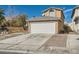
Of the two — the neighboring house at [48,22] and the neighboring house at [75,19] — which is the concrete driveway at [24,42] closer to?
the neighboring house at [48,22]

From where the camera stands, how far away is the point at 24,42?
4.02 m

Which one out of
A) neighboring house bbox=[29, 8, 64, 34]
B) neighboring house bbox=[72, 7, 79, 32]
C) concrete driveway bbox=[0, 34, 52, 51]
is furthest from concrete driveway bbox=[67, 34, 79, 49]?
concrete driveway bbox=[0, 34, 52, 51]

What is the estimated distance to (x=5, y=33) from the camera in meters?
4.04

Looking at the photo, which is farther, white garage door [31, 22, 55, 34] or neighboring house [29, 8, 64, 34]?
white garage door [31, 22, 55, 34]

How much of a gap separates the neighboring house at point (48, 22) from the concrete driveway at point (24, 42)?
0.12 meters

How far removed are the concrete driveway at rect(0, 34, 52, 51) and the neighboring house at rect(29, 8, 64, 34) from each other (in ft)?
0.38

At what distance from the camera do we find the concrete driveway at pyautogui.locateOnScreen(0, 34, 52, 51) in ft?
12.9

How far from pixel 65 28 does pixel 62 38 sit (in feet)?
0.65

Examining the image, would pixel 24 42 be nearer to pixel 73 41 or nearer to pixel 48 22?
pixel 48 22

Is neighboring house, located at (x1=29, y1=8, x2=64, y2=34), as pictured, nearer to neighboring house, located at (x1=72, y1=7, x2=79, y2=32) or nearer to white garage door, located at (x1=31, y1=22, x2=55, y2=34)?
white garage door, located at (x1=31, y1=22, x2=55, y2=34)

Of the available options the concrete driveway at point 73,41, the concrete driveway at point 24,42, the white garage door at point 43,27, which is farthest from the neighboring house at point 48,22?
the concrete driveway at point 73,41

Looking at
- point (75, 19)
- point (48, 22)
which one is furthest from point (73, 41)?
point (48, 22)
